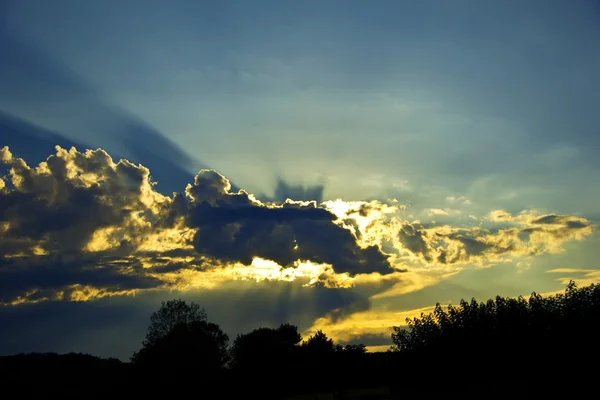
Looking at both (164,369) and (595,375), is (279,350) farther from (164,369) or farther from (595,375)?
(595,375)

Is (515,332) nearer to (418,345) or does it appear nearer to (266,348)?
(418,345)

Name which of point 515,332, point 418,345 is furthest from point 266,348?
point 515,332

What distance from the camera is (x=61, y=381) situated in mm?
142125

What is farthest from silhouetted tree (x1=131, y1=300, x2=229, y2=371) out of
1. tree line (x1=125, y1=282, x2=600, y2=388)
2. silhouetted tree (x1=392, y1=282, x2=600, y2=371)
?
silhouetted tree (x1=392, y1=282, x2=600, y2=371)

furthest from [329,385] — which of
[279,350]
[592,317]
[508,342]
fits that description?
[592,317]

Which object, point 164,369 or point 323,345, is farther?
point 323,345

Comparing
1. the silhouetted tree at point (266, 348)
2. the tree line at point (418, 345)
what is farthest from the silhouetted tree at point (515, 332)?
the silhouetted tree at point (266, 348)

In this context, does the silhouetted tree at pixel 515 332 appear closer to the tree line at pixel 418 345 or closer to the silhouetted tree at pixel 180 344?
the tree line at pixel 418 345

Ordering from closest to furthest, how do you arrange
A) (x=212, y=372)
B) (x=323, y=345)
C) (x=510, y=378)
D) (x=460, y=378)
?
(x=510, y=378) < (x=460, y=378) < (x=212, y=372) < (x=323, y=345)

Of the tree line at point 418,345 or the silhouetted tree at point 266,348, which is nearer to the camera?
the tree line at point 418,345

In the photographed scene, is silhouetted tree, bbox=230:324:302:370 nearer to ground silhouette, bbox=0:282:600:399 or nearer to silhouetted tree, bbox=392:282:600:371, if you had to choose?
ground silhouette, bbox=0:282:600:399

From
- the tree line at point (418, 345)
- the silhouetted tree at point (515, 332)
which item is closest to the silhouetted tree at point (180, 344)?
the tree line at point (418, 345)

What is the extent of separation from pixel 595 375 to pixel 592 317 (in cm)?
994

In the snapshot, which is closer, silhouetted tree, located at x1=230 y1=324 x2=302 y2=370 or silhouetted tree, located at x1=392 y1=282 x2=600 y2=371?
silhouetted tree, located at x1=392 y1=282 x2=600 y2=371
